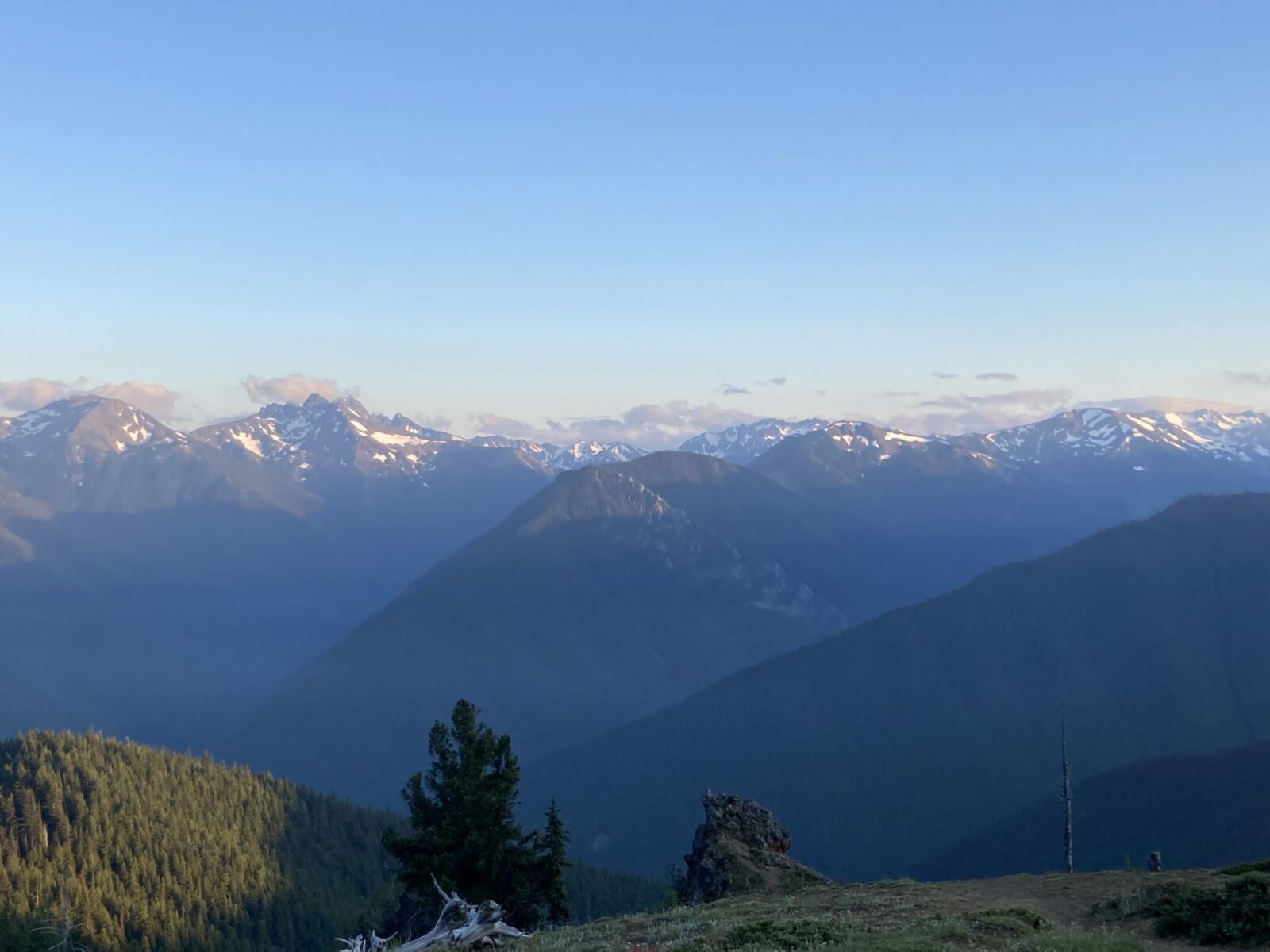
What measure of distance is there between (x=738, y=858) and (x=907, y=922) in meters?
35.1

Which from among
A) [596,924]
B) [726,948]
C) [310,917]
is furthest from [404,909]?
[310,917]

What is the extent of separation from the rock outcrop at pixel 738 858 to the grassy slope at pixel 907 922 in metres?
16.7

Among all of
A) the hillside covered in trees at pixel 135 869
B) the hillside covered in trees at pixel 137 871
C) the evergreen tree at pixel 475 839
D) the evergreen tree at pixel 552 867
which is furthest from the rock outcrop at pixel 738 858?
the hillside covered in trees at pixel 135 869

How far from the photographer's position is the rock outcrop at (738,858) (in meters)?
65.4

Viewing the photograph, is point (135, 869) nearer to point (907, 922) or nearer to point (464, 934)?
point (464, 934)

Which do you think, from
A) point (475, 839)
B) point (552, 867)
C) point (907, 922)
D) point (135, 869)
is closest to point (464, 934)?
point (907, 922)

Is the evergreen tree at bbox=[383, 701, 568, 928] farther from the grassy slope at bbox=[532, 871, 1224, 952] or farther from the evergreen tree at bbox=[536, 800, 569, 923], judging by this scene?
the grassy slope at bbox=[532, 871, 1224, 952]

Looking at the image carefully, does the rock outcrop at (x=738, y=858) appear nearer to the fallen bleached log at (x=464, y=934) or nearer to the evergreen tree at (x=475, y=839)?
the evergreen tree at (x=475, y=839)

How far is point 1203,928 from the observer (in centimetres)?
3294

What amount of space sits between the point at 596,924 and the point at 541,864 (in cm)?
1858

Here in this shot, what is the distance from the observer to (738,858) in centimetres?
6825

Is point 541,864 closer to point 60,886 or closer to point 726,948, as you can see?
point 726,948

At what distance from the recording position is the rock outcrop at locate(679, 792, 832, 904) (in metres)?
65.4

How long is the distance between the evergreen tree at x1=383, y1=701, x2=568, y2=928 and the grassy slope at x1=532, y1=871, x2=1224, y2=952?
1437 cm
